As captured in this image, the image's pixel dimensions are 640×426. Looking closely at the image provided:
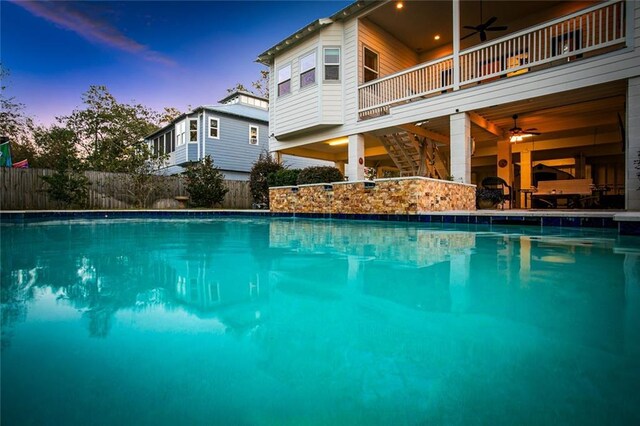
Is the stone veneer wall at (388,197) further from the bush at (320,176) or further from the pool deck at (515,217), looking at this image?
the bush at (320,176)

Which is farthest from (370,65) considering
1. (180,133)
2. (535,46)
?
(180,133)

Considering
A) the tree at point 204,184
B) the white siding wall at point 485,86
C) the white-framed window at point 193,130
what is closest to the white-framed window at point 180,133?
the white-framed window at point 193,130

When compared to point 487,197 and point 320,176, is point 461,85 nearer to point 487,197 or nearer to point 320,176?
point 487,197

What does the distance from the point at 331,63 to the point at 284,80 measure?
2.22 m

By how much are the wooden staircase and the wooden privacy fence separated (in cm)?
872

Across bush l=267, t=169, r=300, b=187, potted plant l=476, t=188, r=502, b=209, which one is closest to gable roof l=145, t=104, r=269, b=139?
bush l=267, t=169, r=300, b=187

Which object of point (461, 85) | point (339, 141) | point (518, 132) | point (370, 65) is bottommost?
point (518, 132)

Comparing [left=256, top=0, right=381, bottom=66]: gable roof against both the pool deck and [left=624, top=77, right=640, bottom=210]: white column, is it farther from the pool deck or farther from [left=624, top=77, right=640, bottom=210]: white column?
[left=624, top=77, right=640, bottom=210]: white column

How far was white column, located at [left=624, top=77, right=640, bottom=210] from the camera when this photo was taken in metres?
5.94

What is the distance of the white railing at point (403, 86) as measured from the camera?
897cm

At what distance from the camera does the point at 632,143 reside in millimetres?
6008

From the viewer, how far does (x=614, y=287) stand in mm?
1857

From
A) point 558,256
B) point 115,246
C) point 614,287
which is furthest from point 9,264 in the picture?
point 558,256

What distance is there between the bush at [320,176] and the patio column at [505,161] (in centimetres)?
552
